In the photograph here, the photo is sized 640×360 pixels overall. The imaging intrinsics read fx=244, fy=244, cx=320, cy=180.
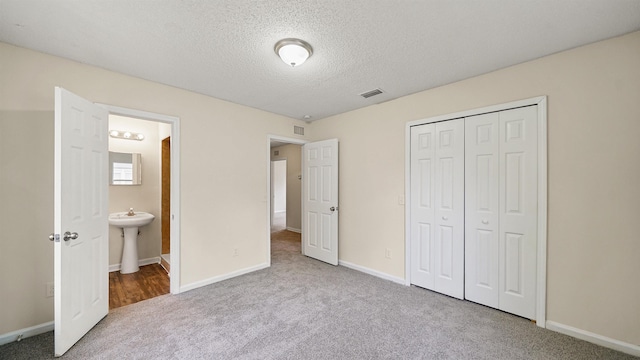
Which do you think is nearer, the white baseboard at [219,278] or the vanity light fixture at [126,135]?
the white baseboard at [219,278]

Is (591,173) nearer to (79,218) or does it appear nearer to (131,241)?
(79,218)

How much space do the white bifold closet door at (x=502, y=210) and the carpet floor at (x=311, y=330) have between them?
26 cm

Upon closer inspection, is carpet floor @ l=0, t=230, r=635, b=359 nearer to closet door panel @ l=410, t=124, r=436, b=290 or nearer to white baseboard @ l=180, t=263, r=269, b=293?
white baseboard @ l=180, t=263, r=269, b=293

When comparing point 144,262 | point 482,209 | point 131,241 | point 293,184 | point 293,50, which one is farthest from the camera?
point 293,184

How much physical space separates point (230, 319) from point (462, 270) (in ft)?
8.60

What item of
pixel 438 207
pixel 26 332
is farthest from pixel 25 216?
pixel 438 207

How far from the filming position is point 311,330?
227 cm

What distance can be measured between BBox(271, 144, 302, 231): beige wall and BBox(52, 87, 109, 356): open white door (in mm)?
4791

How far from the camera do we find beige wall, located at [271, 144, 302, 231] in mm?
7027

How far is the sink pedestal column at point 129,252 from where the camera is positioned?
3623 mm

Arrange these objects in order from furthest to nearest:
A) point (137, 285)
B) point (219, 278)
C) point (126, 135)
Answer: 1. point (126, 135)
2. point (219, 278)
3. point (137, 285)

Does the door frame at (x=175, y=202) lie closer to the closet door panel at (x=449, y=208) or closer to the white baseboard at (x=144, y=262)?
the white baseboard at (x=144, y=262)

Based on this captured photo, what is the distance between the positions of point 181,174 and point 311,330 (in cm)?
238

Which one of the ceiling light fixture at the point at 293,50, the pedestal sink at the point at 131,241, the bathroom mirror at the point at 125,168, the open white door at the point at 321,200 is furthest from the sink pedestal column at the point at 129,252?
the ceiling light fixture at the point at 293,50
